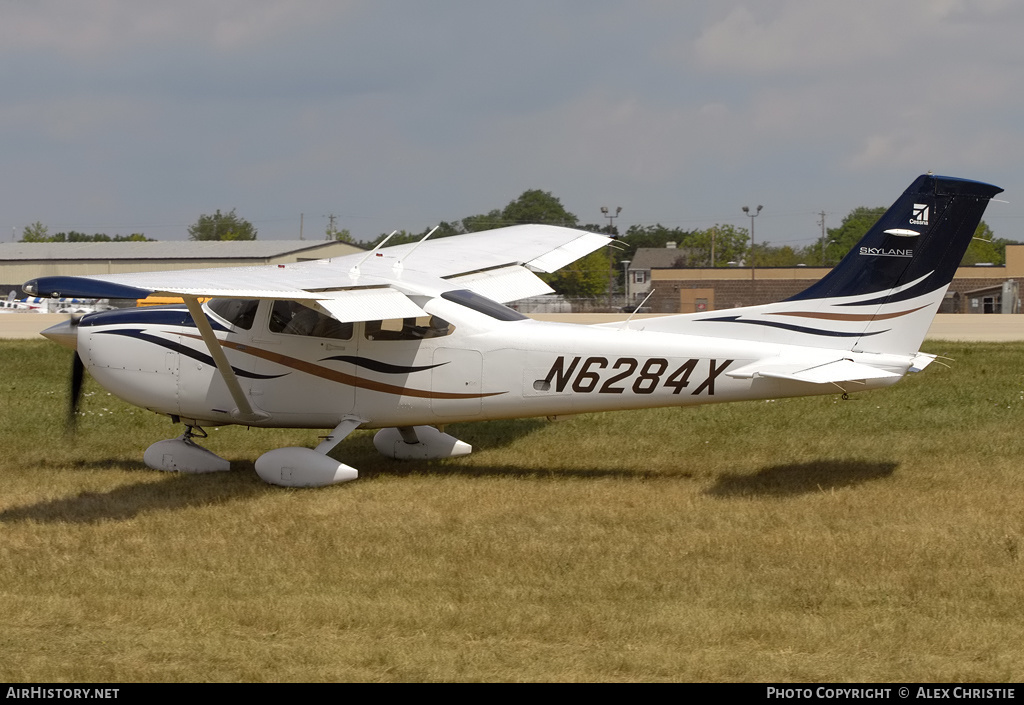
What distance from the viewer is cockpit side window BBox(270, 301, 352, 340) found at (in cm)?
1071

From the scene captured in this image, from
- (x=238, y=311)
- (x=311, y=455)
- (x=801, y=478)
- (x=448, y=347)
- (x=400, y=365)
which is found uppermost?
(x=238, y=311)

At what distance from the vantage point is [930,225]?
9438mm

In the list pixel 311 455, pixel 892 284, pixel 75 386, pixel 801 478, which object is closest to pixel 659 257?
pixel 801 478

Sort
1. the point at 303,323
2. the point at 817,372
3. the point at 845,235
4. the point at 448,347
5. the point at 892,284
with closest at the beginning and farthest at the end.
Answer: the point at 817,372 < the point at 892,284 < the point at 448,347 < the point at 303,323 < the point at 845,235

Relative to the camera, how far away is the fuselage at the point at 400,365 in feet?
33.0

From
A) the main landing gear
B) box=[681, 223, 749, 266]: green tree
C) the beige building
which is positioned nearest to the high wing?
the main landing gear

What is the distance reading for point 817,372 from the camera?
9.30 meters

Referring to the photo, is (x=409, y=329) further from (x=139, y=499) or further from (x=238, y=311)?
(x=139, y=499)

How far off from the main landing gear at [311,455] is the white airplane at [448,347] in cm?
2

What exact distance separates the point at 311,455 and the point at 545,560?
3496 mm

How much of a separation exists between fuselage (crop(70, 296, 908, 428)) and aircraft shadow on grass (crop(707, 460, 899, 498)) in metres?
0.87

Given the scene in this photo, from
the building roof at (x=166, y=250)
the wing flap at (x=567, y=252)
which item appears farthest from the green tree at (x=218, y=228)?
the wing flap at (x=567, y=252)

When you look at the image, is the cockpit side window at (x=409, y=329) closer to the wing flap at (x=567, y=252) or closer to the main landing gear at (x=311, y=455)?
the main landing gear at (x=311, y=455)

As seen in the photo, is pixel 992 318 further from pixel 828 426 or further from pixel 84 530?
pixel 84 530
